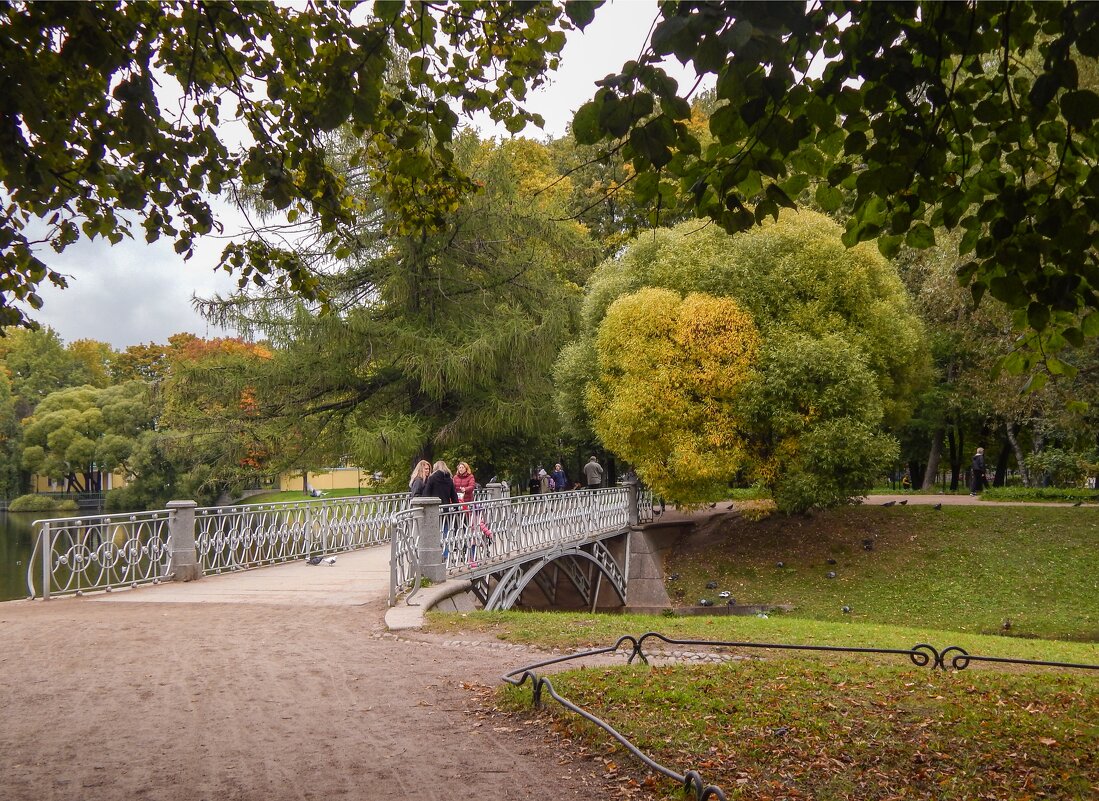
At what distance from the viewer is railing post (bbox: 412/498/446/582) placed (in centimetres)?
1318

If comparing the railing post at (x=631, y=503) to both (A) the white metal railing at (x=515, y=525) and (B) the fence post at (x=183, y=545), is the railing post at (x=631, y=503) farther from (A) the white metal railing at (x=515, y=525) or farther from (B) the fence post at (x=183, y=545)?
(B) the fence post at (x=183, y=545)

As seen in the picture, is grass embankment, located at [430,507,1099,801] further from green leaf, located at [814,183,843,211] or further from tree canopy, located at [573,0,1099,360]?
green leaf, located at [814,183,843,211]

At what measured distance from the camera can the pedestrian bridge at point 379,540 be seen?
12.9 m

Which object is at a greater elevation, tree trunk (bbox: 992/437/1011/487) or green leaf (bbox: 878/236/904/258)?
tree trunk (bbox: 992/437/1011/487)

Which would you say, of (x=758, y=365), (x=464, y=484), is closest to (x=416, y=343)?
(x=464, y=484)

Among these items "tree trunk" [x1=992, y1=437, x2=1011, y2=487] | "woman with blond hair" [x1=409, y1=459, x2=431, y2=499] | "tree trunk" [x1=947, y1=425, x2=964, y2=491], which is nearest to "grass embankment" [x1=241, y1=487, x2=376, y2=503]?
"tree trunk" [x1=947, y1=425, x2=964, y2=491]

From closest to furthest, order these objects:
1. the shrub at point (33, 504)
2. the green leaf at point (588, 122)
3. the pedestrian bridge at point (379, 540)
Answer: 1. the green leaf at point (588, 122)
2. the pedestrian bridge at point (379, 540)
3. the shrub at point (33, 504)

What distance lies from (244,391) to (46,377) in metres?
42.5

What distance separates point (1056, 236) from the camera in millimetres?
4758

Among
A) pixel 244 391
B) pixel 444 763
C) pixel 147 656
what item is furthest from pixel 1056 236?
pixel 244 391

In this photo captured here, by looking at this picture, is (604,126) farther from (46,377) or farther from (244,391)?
(46,377)

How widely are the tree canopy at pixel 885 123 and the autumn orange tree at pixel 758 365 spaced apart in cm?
1775

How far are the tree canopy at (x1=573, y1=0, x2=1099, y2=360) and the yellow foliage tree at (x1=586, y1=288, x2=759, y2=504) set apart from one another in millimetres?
17718

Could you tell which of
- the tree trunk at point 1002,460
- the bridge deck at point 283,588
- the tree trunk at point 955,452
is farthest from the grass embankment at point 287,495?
the bridge deck at point 283,588
